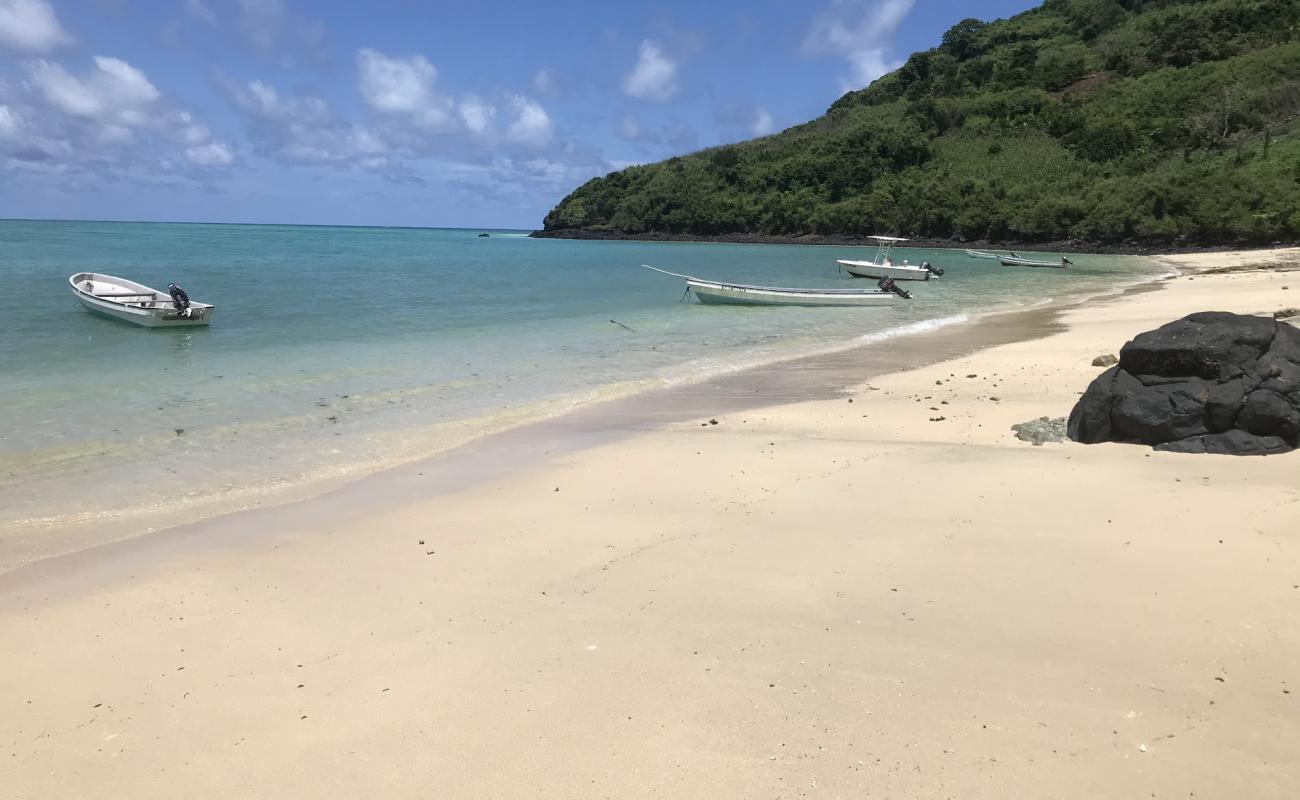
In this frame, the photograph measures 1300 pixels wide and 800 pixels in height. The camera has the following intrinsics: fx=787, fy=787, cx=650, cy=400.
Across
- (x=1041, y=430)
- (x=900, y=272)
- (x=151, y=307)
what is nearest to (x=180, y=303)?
(x=151, y=307)

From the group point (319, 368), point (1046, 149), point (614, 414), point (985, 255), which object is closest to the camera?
point (614, 414)

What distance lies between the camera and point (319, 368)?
1642 cm

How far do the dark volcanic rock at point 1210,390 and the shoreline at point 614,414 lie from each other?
5.08 meters

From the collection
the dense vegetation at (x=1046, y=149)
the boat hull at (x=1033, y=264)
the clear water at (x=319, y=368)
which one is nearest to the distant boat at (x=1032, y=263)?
the boat hull at (x=1033, y=264)

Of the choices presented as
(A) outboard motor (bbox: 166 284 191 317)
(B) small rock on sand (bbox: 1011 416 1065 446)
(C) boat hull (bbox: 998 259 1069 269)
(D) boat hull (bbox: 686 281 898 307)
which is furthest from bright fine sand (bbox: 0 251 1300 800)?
(C) boat hull (bbox: 998 259 1069 269)

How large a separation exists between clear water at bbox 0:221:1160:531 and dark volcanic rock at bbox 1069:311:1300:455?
7.67 meters

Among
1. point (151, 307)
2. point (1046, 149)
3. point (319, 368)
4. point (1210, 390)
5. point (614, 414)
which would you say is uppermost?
point (1046, 149)

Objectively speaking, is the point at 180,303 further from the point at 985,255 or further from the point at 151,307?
the point at 985,255

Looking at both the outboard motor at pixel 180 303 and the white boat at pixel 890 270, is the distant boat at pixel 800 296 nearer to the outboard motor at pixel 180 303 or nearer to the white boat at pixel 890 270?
the white boat at pixel 890 270

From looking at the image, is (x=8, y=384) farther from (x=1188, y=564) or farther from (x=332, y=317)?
(x=1188, y=564)

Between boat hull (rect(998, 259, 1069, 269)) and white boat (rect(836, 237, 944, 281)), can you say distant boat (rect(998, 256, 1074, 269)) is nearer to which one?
boat hull (rect(998, 259, 1069, 269))

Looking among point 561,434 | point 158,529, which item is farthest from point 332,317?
point 158,529

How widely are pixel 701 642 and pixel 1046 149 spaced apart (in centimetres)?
9770

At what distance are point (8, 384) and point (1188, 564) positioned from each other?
18283mm
